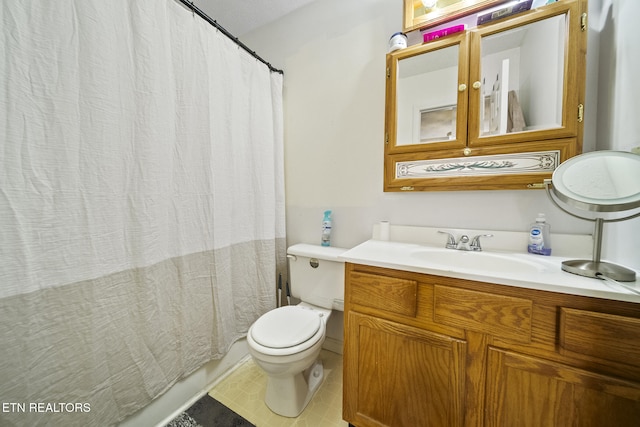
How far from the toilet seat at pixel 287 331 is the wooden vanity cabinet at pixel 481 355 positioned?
0.20 m

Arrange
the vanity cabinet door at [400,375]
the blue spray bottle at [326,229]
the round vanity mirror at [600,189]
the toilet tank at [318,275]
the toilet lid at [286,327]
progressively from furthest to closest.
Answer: the blue spray bottle at [326,229], the toilet tank at [318,275], the toilet lid at [286,327], the vanity cabinet door at [400,375], the round vanity mirror at [600,189]

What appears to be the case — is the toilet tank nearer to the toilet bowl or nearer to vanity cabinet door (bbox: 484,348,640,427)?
the toilet bowl

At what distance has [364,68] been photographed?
54.4 inches

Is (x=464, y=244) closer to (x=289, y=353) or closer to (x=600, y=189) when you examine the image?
(x=600, y=189)

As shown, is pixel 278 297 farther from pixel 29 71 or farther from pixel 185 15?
pixel 185 15

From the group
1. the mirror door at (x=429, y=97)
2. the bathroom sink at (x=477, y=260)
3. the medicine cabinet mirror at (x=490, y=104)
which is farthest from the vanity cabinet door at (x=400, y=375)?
the mirror door at (x=429, y=97)

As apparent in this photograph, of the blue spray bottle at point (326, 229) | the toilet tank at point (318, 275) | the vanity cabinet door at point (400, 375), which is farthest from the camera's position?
the blue spray bottle at point (326, 229)

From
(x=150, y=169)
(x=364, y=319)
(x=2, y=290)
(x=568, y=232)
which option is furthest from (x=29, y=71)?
(x=568, y=232)

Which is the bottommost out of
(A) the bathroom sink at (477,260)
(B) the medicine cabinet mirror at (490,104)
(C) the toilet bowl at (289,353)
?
(C) the toilet bowl at (289,353)

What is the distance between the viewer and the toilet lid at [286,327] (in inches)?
40.6

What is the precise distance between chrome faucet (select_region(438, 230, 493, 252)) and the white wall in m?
0.08

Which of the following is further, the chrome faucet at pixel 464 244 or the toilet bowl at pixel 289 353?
the chrome faucet at pixel 464 244

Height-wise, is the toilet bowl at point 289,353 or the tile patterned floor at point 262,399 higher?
the toilet bowl at point 289,353

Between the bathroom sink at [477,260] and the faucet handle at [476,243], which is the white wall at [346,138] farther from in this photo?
the bathroom sink at [477,260]
